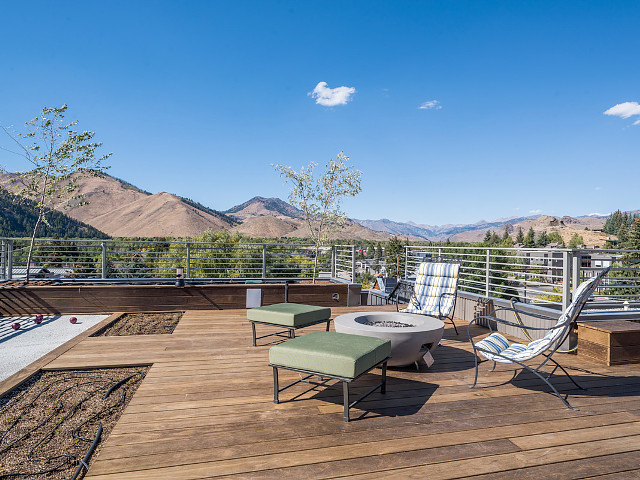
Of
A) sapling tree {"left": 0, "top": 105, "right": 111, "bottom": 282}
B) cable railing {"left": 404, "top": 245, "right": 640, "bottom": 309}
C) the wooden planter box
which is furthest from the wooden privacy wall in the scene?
the wooden planter box

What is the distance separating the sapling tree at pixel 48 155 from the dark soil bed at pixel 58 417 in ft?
18.3

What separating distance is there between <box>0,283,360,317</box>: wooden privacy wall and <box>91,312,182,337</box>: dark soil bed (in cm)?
29

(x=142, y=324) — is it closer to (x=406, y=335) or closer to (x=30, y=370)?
(x=30, y=370)

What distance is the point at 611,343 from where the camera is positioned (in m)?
3.56

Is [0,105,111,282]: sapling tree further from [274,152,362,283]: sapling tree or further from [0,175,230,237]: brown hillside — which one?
[0,175,230,237]: brown hillside

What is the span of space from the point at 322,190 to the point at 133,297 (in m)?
5.88

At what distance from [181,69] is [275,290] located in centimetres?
2829

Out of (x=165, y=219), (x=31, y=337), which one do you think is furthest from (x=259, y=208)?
(x=31, y=337)

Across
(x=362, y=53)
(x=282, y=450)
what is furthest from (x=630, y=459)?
(x=362, y=53)

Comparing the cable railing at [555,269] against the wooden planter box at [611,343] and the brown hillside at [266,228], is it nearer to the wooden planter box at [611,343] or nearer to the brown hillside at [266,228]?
the wooden planter box at [611,343]

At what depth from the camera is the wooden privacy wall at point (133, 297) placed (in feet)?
20.1

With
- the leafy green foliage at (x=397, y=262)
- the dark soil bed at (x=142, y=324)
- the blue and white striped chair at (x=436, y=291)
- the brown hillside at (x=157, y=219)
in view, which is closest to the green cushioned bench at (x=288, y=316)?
the blue and white striped chair at (x=436, y=291)

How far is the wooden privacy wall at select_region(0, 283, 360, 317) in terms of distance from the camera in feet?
20.1

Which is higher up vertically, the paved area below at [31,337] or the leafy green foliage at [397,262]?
the leafy green foliage at [397,262]
